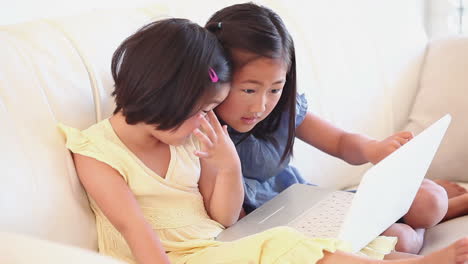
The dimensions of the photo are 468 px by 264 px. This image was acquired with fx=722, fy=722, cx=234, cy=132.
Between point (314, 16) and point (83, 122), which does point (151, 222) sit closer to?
point (83, 122)

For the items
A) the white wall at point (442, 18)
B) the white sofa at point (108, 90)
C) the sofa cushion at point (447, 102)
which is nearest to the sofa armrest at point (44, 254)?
the white sofa at point (108, 90)

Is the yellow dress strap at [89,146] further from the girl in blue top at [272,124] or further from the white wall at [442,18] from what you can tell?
the white wall at [442,18]

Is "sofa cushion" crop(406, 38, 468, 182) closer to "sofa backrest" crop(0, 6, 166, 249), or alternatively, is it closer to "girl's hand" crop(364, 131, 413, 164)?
"girl's hand" crop(364, 131, 413, 164)

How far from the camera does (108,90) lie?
132 cm

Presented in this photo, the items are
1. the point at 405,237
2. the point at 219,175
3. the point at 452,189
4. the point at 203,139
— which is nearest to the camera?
the point at 203,139

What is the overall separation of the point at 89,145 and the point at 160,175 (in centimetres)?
15

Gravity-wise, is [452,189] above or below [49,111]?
below

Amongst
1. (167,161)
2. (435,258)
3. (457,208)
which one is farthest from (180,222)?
(457,208)

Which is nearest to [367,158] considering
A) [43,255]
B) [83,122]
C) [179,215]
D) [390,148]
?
[390,148]

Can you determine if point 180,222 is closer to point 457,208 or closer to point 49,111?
point 49,111

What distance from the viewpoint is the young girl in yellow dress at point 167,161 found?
3.74ft

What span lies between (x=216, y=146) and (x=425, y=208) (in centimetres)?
54

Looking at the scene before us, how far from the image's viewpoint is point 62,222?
3.82ft

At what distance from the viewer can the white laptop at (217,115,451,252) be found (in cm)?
115
